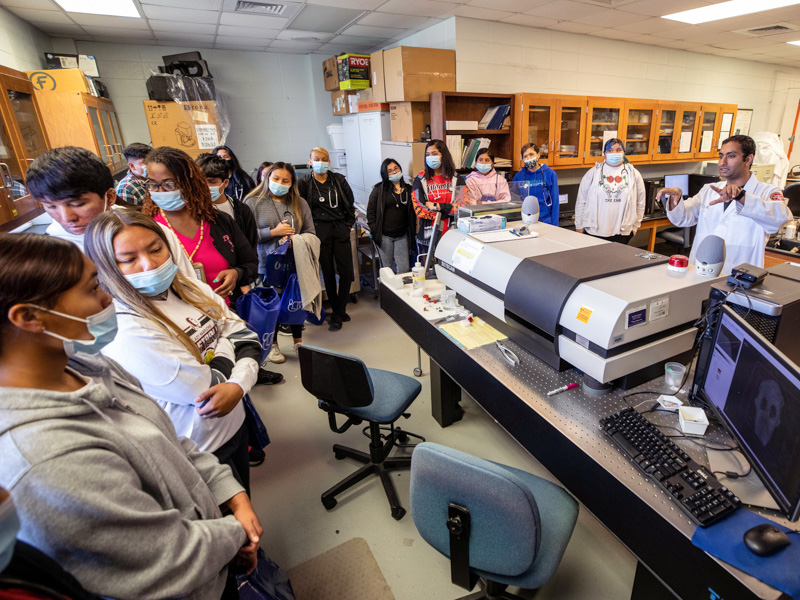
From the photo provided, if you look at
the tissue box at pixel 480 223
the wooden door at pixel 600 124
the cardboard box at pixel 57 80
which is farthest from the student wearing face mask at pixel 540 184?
the cardboard box at pixel 57 80

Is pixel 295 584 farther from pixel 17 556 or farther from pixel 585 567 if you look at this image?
pixel 17 556

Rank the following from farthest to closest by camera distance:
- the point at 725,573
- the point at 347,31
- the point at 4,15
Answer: the point at 347,31 < the point at 4,15 < the point at 725,573

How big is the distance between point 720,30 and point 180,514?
5.99m

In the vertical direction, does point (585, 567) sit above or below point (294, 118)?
below

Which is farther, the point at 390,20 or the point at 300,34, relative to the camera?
the point at 300,34

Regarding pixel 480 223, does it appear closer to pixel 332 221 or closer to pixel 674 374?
pixel 674 374

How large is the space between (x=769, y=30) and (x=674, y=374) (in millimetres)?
5136

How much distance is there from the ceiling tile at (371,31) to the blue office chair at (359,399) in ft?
11.7

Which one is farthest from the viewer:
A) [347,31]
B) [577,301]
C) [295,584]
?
[347,31]

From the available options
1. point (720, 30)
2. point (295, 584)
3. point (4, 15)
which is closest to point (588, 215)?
point (720, 30)

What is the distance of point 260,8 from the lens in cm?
320

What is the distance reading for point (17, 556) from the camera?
0.43 m

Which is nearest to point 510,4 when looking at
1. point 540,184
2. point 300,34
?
point 540,184

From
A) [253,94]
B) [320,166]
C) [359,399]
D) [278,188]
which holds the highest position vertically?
[253,94]
